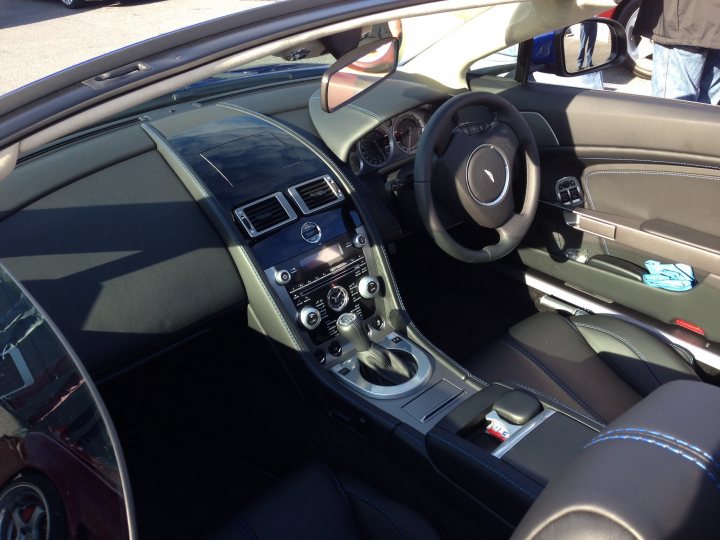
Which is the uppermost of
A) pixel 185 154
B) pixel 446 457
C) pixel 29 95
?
pixel 29 95

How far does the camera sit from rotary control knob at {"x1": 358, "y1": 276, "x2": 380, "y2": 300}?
241 cm

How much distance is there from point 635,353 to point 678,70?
99.1 inches

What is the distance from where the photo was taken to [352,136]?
8.54 ft

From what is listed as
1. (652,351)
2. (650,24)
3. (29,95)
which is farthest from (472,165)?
(650,24)

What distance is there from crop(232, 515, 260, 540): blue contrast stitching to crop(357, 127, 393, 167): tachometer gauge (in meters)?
1.50

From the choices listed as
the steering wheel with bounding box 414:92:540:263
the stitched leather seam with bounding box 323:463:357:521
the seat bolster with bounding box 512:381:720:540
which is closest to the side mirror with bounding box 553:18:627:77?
the steering wheel with bounding box 414:92:540:263

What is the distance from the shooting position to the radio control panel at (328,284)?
228cm

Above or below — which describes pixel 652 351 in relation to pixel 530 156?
below

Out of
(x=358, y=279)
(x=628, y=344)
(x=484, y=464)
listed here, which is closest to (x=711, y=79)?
(x=628, y=344)

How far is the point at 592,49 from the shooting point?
3031mm

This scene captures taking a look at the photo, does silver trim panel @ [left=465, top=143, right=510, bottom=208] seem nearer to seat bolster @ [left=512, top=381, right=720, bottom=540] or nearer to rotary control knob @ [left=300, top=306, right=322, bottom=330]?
rotary control knob @ [left=300, top=306, right=322, bottom=330]

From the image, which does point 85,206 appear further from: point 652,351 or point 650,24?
point 650,24

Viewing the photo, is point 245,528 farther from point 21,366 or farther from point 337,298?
point 337,298

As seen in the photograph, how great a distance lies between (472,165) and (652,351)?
857 millimetres
